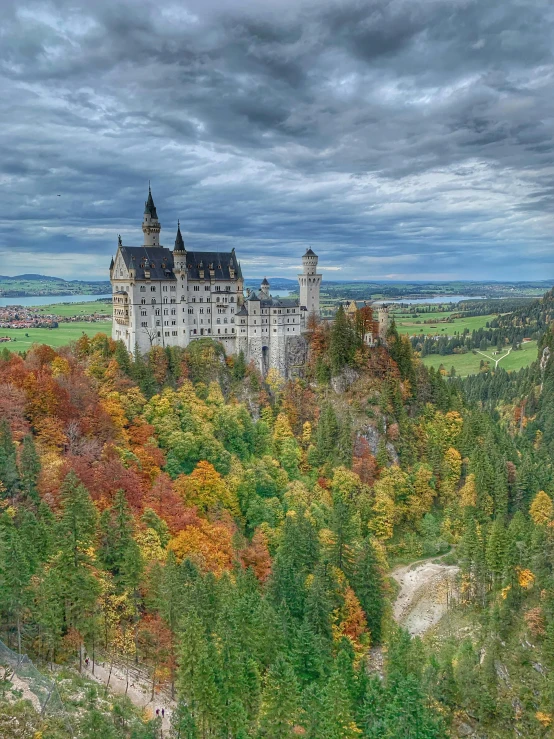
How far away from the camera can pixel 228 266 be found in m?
112

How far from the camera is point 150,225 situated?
108250 mm

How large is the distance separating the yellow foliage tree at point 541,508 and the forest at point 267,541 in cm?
40

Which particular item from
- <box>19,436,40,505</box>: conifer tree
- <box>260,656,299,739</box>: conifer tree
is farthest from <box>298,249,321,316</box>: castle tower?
<box>260,656,299,739</box>: conifer tree

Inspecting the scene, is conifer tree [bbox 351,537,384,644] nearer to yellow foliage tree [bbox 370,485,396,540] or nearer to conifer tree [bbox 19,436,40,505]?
yellow foliage tree [bbox 370,485,396,540]

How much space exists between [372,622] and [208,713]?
3027 centimetres

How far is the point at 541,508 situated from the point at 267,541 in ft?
148

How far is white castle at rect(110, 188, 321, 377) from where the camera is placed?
102 meters

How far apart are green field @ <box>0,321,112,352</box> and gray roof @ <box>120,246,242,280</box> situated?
18.9 metres

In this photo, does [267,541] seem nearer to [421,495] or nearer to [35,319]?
[421,495]

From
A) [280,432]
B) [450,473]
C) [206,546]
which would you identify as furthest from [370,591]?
[450,473]

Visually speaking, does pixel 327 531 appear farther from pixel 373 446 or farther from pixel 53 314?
pixel 53 314

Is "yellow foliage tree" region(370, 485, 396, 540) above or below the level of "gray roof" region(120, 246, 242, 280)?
below

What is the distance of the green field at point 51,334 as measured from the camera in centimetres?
11419

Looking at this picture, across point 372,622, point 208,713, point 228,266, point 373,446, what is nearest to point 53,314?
point 228,266
